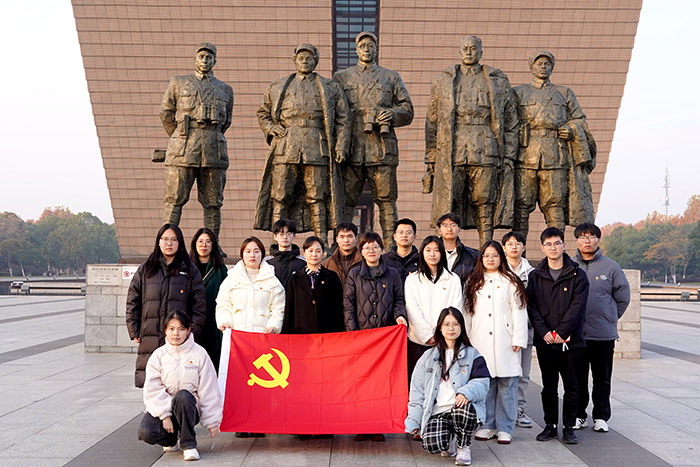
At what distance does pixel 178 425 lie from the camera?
14.8 ft

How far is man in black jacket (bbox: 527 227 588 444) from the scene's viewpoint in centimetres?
499

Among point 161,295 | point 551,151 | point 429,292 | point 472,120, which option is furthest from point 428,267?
point 551,151

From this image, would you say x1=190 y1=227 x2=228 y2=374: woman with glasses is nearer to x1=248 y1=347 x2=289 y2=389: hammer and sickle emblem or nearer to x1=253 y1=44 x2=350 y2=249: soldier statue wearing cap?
x1=248 y1=347 x2=289 y2=389: hammer and sickle emblem

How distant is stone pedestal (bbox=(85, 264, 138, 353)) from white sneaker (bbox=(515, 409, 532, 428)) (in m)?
6.00

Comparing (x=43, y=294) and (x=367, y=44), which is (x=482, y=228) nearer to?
(x=367, y=44)

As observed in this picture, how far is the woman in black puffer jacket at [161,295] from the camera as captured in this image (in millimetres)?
5184

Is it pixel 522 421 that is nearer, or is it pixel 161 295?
pixel 161 295

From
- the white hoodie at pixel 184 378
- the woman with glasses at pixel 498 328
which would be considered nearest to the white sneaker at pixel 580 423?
the woman with glasses at pixel 498 328

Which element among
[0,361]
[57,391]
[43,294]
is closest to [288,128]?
[57,391]

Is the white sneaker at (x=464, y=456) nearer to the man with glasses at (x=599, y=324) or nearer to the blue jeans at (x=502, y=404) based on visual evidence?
the blue jeans at (x=502, y=404)

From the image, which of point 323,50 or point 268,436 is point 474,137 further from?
point 323,50

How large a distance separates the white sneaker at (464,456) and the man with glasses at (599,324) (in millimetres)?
1486

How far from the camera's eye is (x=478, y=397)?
14.6ft

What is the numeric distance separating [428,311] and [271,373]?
4.33 ft
